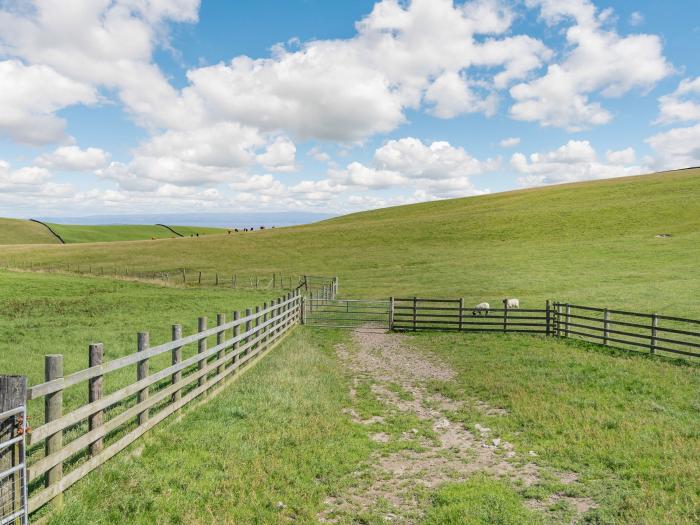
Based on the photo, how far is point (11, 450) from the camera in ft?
15.1

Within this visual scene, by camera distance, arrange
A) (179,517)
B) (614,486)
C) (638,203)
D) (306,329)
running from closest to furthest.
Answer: (179,517)
(614,486)
(306,329)
(638,203)

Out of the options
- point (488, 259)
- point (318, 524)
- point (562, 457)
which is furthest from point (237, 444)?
point (488, 259)

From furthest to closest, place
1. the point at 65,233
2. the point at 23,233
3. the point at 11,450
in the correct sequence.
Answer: the point at 65,233 → the point at 23,233 → the point at 11,450

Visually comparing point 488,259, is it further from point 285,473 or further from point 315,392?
point 285,473

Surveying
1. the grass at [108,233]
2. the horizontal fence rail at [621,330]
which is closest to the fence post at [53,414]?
the horizontal fence rail at [621,330]

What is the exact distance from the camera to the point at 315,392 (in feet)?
36.1

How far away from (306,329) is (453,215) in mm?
62834

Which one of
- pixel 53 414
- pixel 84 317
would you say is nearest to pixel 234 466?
pixel 53 414

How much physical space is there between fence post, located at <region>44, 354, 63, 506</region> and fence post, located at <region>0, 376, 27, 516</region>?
2.09ft

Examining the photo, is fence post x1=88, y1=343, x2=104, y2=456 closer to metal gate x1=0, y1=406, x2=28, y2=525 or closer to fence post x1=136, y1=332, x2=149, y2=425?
fence post x1=136, y1=332, x2=149, y2=425

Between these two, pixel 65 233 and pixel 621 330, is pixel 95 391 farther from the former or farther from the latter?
pixel 65 233

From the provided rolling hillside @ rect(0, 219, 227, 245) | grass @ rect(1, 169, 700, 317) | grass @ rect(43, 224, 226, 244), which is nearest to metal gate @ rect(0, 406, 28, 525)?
grass @ rect(1, 169, 700, 317)

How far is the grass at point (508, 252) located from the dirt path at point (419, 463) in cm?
2010

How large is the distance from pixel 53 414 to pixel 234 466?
242 cm
